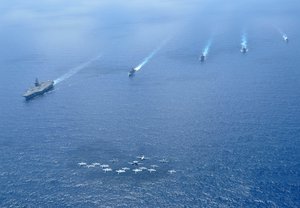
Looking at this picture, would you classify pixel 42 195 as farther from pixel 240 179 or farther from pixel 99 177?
pixel 240 179

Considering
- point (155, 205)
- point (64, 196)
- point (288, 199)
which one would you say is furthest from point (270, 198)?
point (64, 196)

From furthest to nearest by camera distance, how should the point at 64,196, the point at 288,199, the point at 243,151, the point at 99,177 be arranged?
the point at 243,151
the point at 99,177
the point at 64,196
the point at 288,199

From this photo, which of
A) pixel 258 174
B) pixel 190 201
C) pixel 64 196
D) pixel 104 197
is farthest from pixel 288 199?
pixel 64 196

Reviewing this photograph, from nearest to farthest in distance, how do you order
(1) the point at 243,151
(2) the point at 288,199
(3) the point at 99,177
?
(2) the point at 288,199, (3) the point at 99,177, (1) the point at 243,151

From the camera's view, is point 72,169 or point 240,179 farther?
point 72,169

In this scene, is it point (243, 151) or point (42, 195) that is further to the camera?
point (243, 151)

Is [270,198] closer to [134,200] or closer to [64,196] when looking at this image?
[134,200]

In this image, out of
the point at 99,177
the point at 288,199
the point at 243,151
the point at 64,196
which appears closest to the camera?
the point at 288,199
